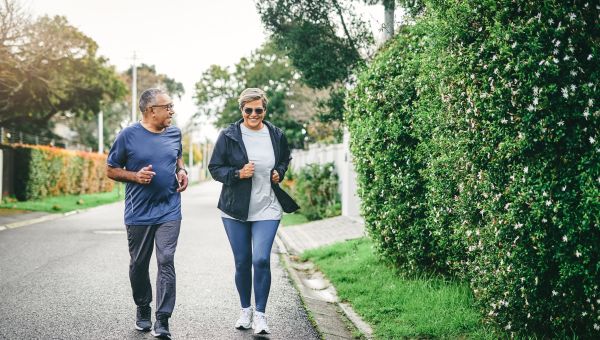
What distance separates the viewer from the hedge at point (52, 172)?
75.3ft

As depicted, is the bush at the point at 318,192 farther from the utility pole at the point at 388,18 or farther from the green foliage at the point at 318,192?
the utility pole at the point at 388,18

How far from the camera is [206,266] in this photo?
30.6 feet

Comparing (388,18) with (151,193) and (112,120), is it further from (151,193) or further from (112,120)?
(112,120)

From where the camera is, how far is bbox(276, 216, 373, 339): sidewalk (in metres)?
5.80

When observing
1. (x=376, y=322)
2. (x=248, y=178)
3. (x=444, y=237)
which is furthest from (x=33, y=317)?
(x=444, y=237)

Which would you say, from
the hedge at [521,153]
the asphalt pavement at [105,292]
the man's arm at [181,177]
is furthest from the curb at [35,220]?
the hedge at [521,153]

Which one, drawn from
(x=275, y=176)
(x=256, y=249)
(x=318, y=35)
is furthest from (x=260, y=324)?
(x=318, y=35)

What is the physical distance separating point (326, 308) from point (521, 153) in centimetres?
321

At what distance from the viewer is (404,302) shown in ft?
20.6

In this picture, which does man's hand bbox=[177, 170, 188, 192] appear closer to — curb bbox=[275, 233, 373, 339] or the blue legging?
the blue legging

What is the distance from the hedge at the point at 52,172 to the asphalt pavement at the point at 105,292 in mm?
11053

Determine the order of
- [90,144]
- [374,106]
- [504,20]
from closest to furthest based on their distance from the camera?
1. [504,20]
2. [374,106]
3. [90,144]

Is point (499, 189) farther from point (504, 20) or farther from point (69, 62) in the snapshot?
point (69, 62)

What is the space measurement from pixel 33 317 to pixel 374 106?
4366 millimetres
